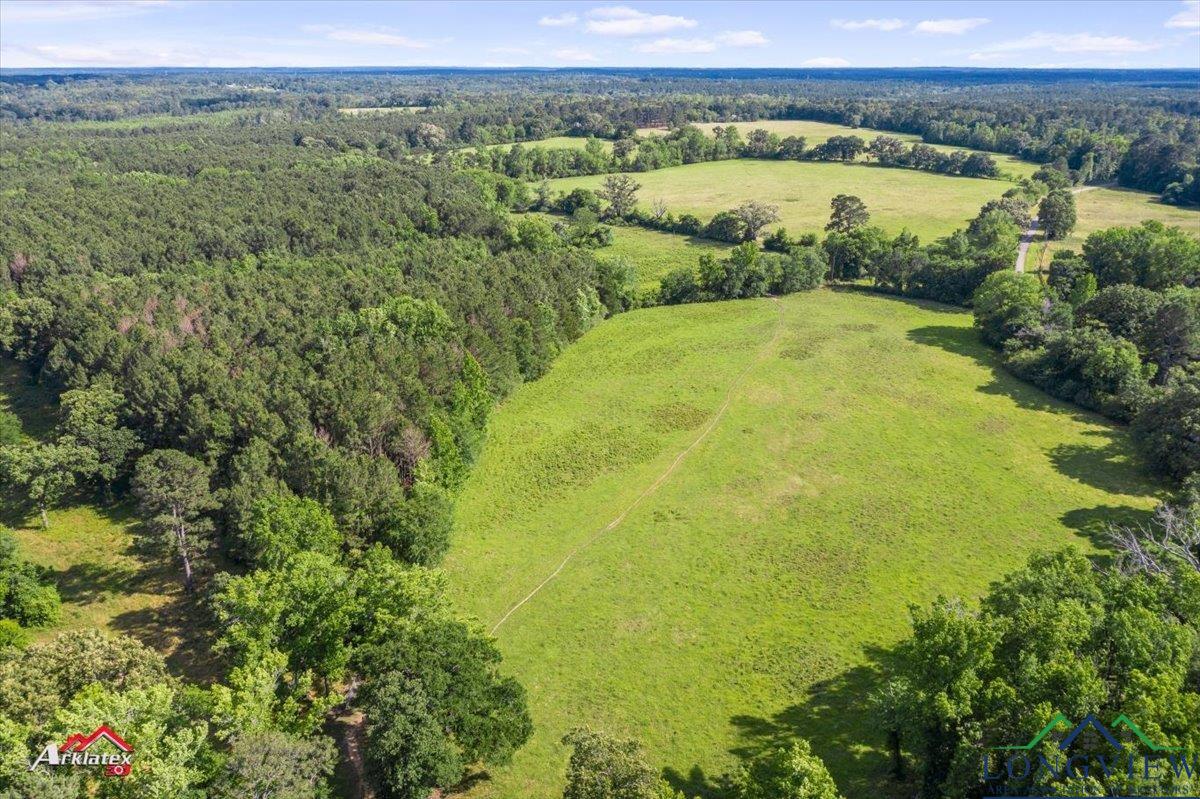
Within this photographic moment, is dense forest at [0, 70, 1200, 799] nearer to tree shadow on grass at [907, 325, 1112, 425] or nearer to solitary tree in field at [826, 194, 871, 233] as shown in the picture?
solitary tree in field at [826, 194, 871, 233]

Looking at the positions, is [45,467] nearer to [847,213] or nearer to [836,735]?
[836,735]

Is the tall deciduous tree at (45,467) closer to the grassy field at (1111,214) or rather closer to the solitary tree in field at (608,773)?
the solitary tree in field at (608,773)

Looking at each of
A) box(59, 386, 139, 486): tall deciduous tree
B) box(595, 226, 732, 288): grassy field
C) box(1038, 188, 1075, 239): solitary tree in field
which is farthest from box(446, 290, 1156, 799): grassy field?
box(1038, 188, 1075, 239): solitary tree in field

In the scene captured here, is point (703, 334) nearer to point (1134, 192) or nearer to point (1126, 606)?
point (1126, 606)

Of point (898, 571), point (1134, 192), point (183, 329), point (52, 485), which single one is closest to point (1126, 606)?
point (898, 571)

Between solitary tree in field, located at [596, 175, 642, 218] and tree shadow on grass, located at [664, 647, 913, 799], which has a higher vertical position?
solitary tree in field, located at [596, 175, 642, 218]

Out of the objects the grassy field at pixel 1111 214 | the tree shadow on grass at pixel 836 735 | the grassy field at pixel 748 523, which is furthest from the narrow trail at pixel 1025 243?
the tree shadow on grass at pixel 836 735
